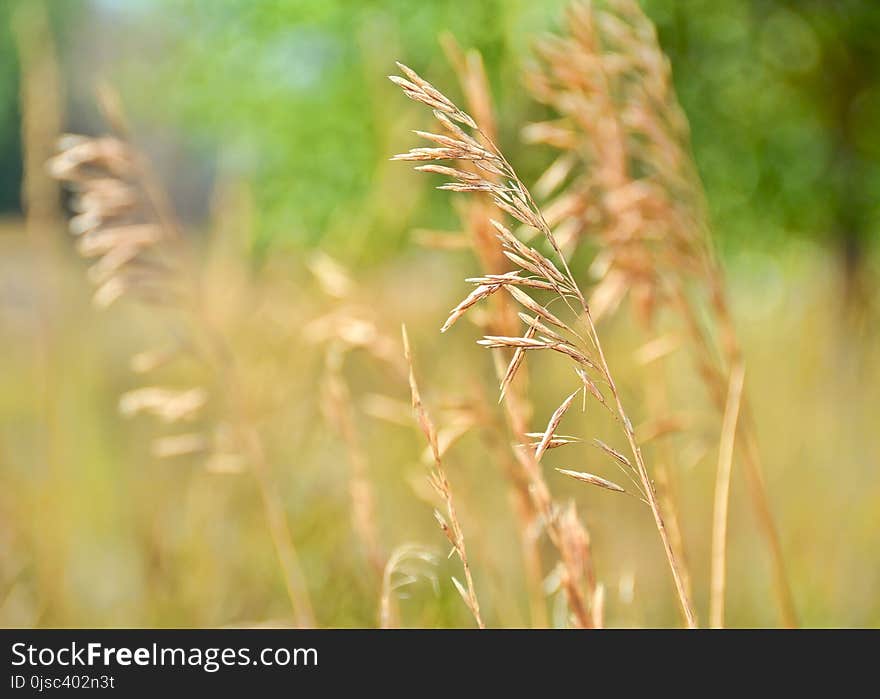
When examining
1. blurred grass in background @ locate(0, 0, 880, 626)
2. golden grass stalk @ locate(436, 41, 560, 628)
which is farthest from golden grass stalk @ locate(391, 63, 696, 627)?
blurred grass in background @ locate(0, 0, 880, 626)

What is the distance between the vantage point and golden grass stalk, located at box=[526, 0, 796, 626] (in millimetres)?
1178

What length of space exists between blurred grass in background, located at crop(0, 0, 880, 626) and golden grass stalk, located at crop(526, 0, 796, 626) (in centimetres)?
17

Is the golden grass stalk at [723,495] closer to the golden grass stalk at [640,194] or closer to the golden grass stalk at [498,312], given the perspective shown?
the golden grass stalk at [640,194]

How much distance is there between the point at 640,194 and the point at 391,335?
69 cm

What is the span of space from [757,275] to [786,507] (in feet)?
7.68

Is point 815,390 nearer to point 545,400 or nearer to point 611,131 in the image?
point 545,400

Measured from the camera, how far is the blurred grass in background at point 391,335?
2033mm

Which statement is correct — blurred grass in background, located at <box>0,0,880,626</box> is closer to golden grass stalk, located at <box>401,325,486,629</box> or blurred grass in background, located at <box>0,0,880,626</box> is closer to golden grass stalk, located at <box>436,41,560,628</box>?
golden grass stalk, located at <box>436,41,560,628</box>

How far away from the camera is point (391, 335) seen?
69.7 inches

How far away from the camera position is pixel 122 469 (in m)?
2.94

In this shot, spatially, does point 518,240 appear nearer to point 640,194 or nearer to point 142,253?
point 640,194

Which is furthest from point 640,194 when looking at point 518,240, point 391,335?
point 391,335

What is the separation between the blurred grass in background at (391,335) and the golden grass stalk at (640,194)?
0.57ft

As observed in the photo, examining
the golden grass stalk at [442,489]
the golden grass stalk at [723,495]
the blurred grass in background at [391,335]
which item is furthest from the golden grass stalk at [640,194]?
the golden grass stalk at [442,489]
